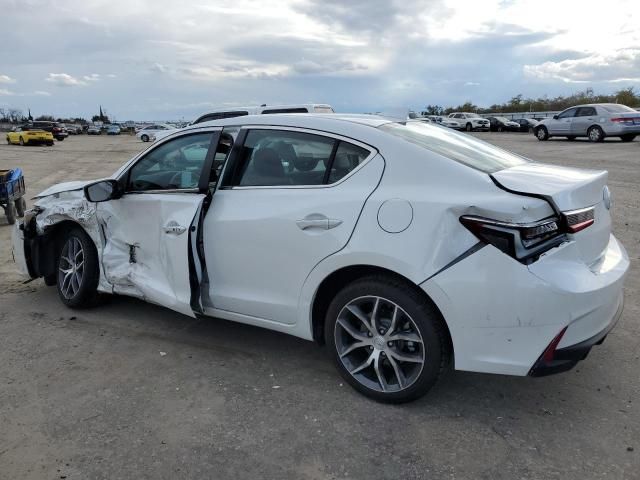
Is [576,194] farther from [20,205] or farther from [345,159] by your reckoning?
[20,205]

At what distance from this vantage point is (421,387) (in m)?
3.06

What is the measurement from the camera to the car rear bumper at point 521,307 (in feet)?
8.72

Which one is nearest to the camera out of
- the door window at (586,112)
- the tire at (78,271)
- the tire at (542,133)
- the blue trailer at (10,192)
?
the tire at (78,271)

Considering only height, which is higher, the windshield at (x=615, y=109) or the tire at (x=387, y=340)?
the windshield at (x=615, y=109)

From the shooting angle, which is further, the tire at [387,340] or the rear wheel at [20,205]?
the rear wheel at [20,205]

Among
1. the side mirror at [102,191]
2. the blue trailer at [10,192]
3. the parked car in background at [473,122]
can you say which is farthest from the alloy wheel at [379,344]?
the parked car in background at [473,122]

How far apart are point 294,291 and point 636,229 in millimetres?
5903

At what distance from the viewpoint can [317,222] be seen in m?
3.20

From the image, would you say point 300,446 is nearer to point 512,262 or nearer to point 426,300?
Result: point 426,300

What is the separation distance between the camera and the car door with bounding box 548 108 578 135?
24741mm

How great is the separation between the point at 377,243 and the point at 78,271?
3020 millimetres

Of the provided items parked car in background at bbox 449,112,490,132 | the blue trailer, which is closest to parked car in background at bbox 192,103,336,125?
the blue trailer

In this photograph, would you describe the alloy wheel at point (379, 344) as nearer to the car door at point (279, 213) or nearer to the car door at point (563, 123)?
the car door at point (279, 213)

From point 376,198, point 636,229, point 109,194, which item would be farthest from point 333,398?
point 636,229
